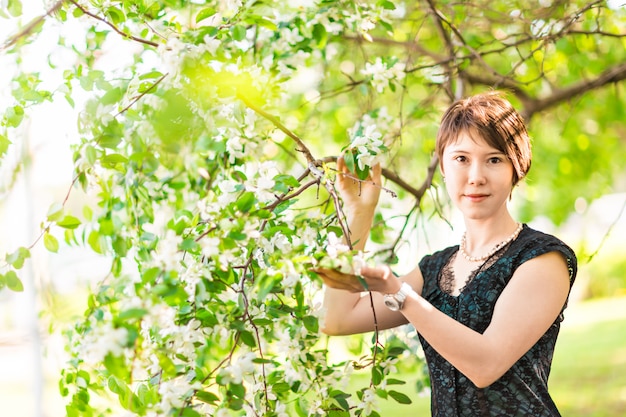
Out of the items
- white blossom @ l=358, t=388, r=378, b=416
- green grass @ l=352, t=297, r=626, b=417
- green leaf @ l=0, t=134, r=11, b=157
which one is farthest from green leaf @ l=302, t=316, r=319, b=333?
green grass @ l=352, t=297, r=626, b=417

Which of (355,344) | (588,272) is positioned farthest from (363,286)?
(588,272)

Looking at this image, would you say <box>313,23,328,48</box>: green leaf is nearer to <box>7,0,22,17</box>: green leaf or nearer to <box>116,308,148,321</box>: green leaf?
<box>7,0,22,17</box>: green leaf

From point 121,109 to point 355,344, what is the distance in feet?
6.08

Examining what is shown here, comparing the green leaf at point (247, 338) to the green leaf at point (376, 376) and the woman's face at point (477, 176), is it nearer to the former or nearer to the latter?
the green leaf at point (376, 376)

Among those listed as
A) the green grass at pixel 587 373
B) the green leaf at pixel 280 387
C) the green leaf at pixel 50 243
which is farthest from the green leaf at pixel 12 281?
the green grass at pixel 587 373

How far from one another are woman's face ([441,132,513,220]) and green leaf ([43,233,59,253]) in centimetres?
100

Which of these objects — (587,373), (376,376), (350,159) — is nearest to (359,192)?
(350,159)

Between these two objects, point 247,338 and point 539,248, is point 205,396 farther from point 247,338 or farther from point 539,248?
point 539,248

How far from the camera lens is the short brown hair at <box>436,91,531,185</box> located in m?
1.91

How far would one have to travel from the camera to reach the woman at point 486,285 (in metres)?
1.67

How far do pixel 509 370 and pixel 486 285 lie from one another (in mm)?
219

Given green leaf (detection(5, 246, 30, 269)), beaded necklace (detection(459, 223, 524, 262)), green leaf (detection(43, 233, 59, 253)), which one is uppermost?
beaded necklace (detection(459, 223, 524, 262))

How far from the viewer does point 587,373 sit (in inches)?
311

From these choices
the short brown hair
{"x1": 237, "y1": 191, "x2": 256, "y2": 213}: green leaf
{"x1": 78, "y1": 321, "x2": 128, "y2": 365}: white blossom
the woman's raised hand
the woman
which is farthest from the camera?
the woman's raised hand
